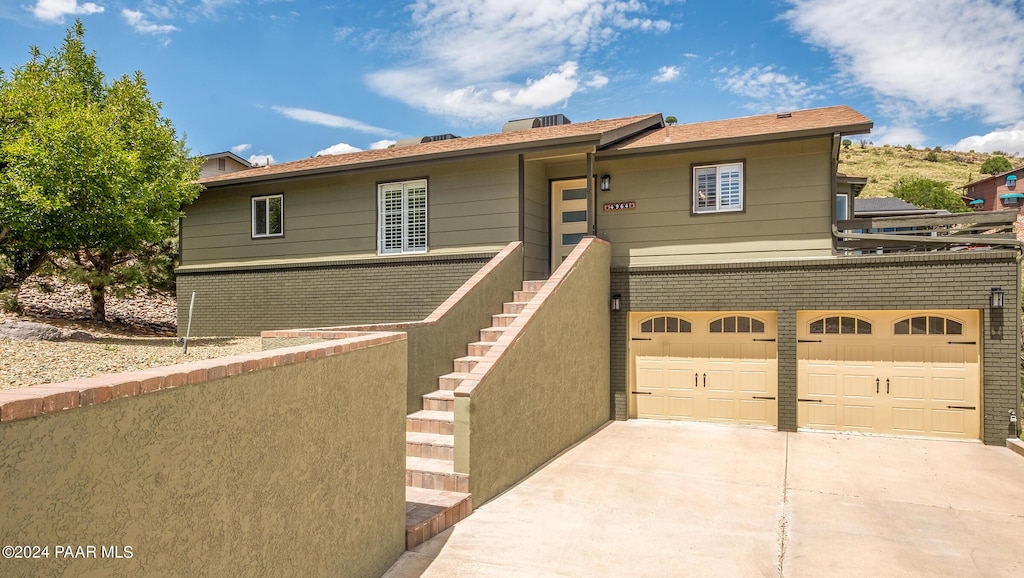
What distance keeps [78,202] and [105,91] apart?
8.76 m

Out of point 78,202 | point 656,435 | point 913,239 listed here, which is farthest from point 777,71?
point 78,202

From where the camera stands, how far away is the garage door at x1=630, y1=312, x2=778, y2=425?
32.9 ft

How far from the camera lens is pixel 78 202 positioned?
1123cm

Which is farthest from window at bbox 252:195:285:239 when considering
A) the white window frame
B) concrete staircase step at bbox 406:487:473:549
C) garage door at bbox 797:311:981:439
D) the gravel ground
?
garage door at bbox 797:311:981:439

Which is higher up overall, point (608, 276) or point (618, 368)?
point (608, 276)

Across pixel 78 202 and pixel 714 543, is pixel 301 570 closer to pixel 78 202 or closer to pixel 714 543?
pixel 714 543

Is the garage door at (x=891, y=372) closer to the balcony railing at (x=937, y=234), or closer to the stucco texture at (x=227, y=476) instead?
the balcony railing at (x=937, y=234)

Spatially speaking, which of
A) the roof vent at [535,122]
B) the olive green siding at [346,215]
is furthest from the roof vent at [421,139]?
the olive green siding at [346,215]

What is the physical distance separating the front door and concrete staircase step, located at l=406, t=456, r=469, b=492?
6.49m

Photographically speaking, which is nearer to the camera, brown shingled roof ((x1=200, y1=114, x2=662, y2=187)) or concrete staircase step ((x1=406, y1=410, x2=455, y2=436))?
concrete staircase step ((x1=406, y1=410, x2=455, y2=436))

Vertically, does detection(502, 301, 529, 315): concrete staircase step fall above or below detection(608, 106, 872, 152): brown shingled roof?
below

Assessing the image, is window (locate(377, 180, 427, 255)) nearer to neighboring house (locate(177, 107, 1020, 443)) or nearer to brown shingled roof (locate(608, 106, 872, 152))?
neighboring house (locate(177, 107, 1020, 443))

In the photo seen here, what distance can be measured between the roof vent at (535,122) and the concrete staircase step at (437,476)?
9.45 m

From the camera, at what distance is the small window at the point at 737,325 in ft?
33.1
